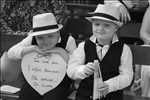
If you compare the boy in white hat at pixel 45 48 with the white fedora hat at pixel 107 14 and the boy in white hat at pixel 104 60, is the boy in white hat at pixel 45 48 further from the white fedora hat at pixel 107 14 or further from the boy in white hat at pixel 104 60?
the white fedora hat at pixel 107 14

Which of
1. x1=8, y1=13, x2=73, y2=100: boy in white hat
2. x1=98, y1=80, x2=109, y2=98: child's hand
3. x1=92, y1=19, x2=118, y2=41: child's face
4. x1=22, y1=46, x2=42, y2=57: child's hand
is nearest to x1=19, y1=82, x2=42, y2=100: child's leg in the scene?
x1=8, y1=13, x2=73, y2=100: boy in white hat

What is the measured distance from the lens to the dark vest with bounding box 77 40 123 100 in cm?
243

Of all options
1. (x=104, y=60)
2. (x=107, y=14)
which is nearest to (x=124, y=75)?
(x=104, y=60)

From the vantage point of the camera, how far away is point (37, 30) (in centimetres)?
258

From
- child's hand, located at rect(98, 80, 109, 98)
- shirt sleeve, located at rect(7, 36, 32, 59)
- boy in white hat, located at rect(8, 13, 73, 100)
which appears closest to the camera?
child's hand, located at rect(98, 80, 109, 98)

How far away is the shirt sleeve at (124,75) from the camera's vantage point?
2361 millimetres

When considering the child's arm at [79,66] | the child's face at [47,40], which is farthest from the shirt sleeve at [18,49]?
the child's arm at [79,66]

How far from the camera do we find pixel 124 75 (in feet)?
7.86

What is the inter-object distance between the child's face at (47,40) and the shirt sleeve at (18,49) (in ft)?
0.46

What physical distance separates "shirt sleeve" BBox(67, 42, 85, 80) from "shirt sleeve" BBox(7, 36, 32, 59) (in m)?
0.40

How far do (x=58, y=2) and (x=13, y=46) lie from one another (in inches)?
24.9

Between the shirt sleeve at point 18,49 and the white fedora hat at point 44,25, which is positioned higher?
the white fedora hat at point 44,25

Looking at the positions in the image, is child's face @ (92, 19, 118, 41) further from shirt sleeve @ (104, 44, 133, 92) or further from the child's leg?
the child's leg

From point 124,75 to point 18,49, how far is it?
82 centimetres
